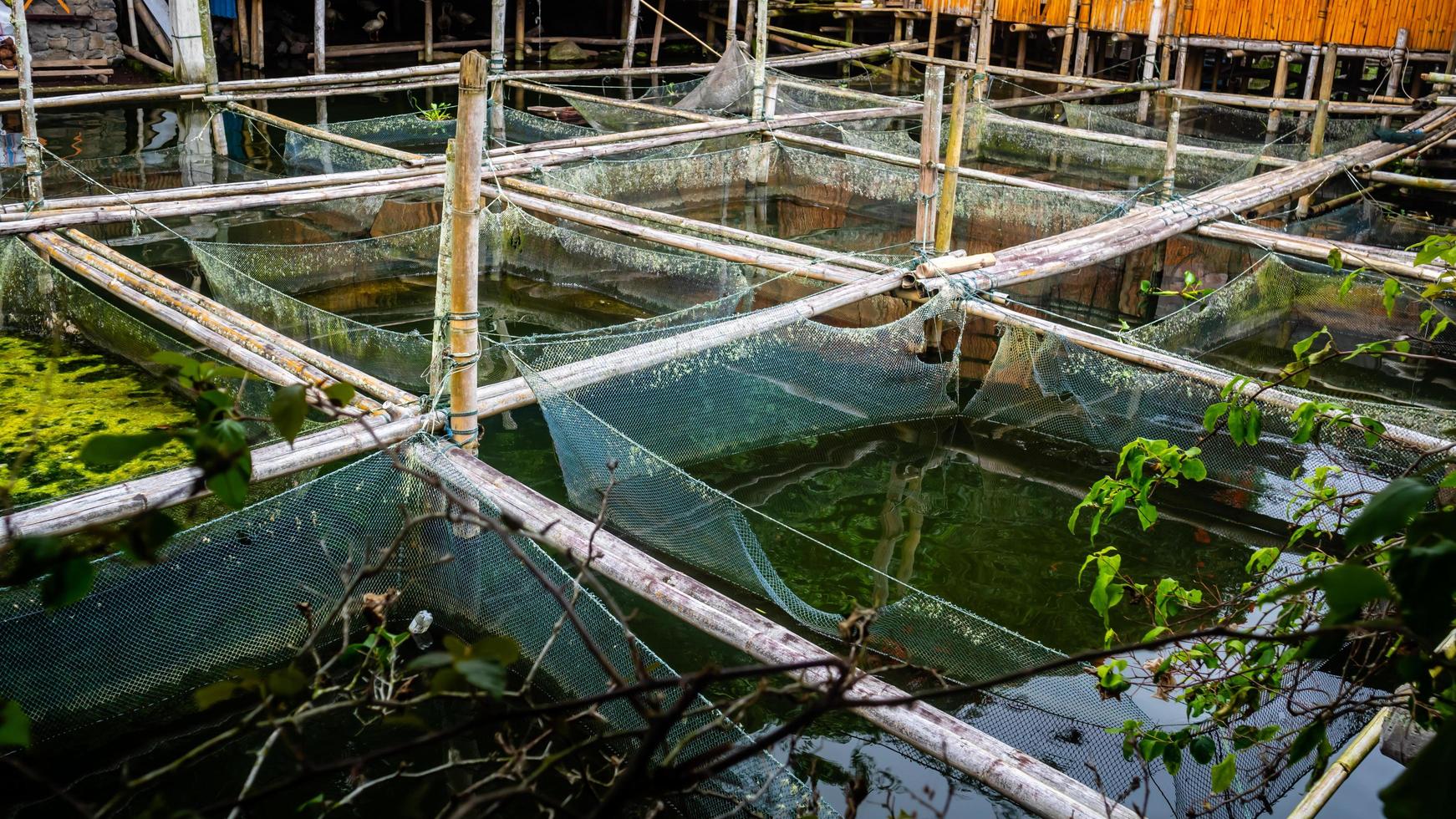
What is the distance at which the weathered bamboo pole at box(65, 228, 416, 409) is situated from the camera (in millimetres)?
4059

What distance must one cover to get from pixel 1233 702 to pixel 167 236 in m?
6.98

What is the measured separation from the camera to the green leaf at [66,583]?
1242 mm

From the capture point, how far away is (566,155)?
766 cm

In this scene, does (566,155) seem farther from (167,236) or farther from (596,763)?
(596,763)

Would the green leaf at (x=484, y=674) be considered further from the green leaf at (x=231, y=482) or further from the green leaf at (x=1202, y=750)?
the green leaf at (x=1202, y=750)

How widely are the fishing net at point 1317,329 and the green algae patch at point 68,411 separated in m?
4.85

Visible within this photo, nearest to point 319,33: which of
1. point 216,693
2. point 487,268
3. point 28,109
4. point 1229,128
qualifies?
point 28,109

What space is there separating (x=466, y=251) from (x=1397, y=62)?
9694 mm

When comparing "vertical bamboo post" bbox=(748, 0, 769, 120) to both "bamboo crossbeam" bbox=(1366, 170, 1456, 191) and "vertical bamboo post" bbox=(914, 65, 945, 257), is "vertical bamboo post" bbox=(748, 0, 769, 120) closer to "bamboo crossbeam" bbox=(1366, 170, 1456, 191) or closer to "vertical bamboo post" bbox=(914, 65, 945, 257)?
"vertical bamboo post" bbox=(914, 65, 945, 257)

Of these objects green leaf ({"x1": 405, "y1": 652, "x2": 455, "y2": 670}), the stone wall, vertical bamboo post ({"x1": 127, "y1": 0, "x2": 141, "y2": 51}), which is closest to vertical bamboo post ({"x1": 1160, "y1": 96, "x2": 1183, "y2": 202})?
green leaf ({"x1": 405, "y1": 652, "x2": 455, "y2": 670})

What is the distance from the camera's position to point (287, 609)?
355 centimetres

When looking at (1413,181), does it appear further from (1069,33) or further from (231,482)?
(231,482)

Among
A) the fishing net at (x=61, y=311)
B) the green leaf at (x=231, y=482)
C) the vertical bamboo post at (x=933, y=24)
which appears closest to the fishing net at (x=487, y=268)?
the fishing net at (x=61, y=311)

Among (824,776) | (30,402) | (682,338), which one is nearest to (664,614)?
(824,776)
